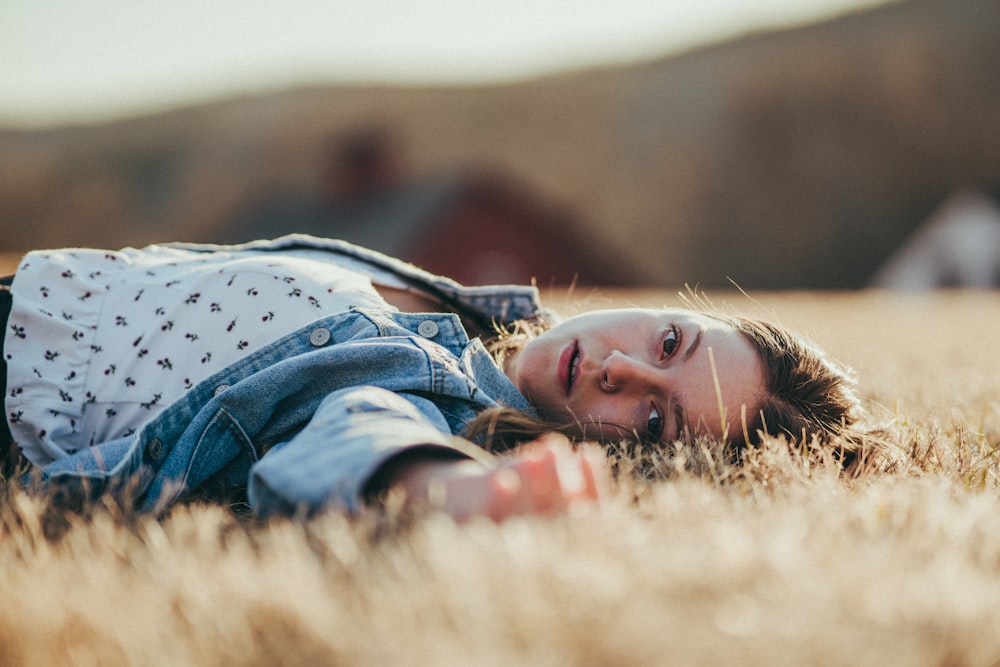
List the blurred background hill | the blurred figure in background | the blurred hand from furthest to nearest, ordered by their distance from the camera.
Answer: the blurred background hill < the blurred figure in background < the blurred hand

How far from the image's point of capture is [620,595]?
639mm

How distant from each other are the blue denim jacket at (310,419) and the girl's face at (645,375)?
0.09m

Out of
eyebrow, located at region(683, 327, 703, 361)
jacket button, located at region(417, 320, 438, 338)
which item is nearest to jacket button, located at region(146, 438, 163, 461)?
jacket button, located at region(417, 320, 438, 338)

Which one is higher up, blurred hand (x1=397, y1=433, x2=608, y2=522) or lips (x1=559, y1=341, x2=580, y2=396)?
blurred hand (x1=397, y1=433, x2=608, y2=522)

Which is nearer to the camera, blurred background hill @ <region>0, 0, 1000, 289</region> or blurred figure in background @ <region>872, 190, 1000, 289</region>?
blurred figure in background @ <region>872, 190, 1000, 289</region>

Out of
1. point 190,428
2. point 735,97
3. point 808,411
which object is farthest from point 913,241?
point 190,428

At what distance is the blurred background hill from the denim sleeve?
10028mm

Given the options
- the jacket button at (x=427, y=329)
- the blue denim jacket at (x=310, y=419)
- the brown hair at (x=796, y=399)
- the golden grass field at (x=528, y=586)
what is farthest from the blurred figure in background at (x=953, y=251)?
the golden grass field at (x=528, y=586)

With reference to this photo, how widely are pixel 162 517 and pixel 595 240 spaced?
11.0 m

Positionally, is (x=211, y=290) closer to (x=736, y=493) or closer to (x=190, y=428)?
(x=190, y=428)

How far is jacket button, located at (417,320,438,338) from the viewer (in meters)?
1.58

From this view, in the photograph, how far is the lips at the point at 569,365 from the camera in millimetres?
1511

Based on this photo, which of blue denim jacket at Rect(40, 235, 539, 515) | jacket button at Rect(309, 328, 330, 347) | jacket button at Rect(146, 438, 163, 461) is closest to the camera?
blue denim jacket at Rect(40, 235, 539, 515)

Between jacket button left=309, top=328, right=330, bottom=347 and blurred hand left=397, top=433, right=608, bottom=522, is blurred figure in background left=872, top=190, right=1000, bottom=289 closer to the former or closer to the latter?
jacket button left=309, top=328, right=330, bottom=347
